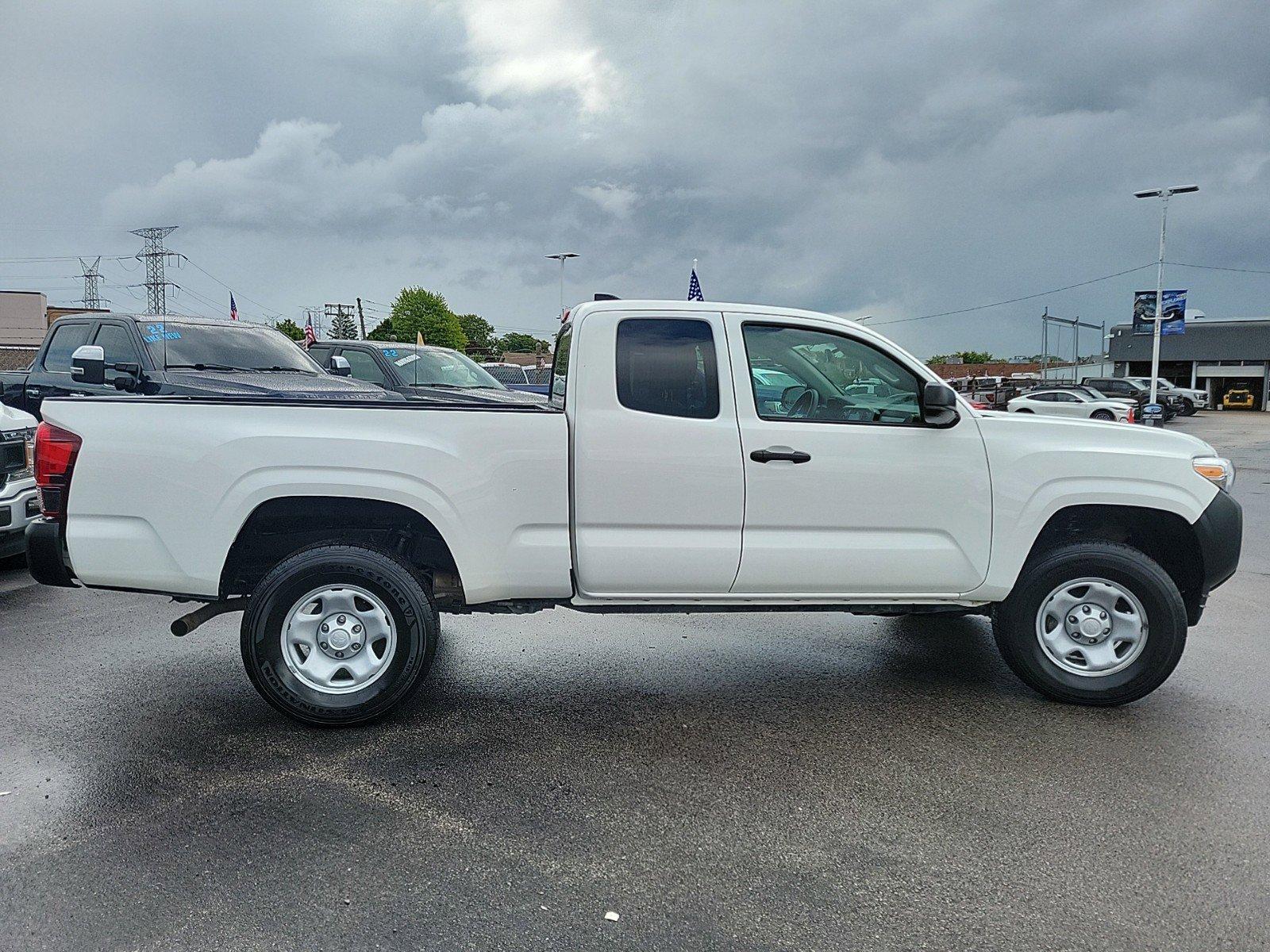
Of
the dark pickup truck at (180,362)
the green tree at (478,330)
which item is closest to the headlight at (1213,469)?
the dark pickup truck at (180,362)

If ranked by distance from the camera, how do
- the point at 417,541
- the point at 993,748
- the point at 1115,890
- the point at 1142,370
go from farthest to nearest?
the point at 1142,370 → the point at 417,541 → the point at 993,748 → the point at 1115,890

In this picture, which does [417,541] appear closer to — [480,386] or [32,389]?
[32,389]

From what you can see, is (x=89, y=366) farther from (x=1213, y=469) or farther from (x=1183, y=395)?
(x=1183, y=395)

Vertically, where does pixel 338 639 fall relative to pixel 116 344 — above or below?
below

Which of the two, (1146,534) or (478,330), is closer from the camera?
(1146,534)

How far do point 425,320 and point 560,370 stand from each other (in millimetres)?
104279

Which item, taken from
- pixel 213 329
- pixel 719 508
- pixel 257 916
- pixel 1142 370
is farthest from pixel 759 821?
pixel 1142 370

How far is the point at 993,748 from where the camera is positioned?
12.8ft

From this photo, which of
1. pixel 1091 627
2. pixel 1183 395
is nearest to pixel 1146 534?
pixel 1091 627

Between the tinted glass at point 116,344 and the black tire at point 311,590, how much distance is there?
18.8 feet

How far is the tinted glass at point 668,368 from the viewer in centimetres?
415

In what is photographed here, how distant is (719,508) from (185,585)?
237 centimetres

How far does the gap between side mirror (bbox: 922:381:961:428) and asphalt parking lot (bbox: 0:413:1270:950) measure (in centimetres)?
139

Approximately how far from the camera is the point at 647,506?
13.3ft
